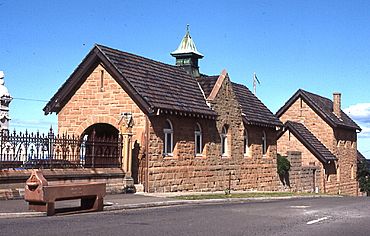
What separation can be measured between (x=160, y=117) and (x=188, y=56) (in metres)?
11.1

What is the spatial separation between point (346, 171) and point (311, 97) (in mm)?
7369

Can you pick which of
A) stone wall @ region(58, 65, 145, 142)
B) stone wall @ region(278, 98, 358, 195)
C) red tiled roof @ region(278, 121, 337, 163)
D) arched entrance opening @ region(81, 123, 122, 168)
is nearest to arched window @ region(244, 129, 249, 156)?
stone wall @ region(58, 65, 145, 142)

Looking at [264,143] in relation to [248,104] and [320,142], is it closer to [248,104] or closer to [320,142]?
[248,104]

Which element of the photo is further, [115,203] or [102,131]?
[102,131]

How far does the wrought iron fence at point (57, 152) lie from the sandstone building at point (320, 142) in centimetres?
2042

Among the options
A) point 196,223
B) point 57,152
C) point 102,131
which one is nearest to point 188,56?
point 102,131

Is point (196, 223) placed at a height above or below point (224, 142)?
below

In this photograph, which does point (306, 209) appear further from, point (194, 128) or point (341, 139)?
point (341, 139)

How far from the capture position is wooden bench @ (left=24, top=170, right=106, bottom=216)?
14.7 meters

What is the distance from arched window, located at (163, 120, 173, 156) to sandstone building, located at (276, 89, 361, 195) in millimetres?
16328

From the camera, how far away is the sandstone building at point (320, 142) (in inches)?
1747

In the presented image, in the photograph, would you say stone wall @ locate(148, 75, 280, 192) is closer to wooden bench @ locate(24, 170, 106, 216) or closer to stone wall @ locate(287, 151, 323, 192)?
stone wall @ locate(287, 151, 323, 192)

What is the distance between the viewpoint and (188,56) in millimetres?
35344

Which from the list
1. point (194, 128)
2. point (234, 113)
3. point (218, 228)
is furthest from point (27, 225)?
point (234, 113)
